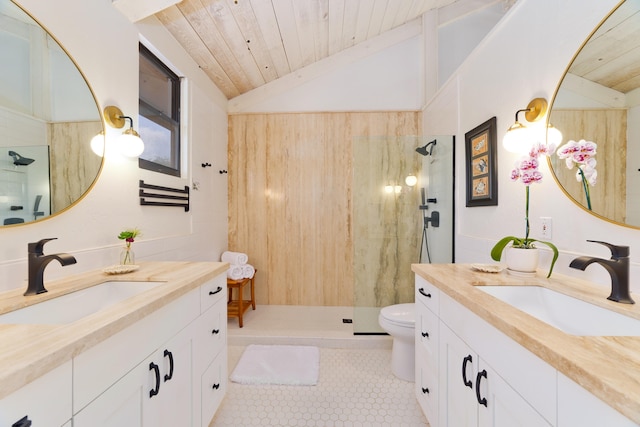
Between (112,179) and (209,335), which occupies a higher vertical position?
(112,179)

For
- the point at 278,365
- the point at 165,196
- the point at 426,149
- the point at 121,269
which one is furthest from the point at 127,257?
the point at 426,149

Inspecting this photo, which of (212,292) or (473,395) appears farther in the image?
(212,292)

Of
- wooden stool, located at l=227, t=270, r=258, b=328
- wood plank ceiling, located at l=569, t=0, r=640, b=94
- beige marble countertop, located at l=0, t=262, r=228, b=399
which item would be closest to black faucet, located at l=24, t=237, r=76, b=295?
beige marble countertop, located at l=0, t=262, r=228, b=399

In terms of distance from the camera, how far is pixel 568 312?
0.95 metres

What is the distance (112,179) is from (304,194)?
5.89 ft

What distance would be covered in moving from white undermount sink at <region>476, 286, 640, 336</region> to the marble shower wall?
1.31m

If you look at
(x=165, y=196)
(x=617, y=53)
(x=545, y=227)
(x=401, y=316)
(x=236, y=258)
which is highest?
(x=617, y=53)

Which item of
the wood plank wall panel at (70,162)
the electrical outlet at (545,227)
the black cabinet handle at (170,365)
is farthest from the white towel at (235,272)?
the electrical outlet at (545,227)

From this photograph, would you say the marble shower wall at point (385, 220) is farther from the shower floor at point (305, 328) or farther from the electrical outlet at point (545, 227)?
the electrical outlet at point (545, 227)

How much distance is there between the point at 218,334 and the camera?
1414mm

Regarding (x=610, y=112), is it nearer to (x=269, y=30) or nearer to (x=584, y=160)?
(x=584, y=160)

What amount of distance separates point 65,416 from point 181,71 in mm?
2214

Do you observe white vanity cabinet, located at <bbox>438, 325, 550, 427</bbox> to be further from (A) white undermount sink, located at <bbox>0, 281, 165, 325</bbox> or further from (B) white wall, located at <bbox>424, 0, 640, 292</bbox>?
(A) white undermount sink, located at <bbox>0, 281, 165, 325</bbox>

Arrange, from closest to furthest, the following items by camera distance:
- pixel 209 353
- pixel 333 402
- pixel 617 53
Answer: pixel 617 53, pixel 209 353, pixel 333 402
